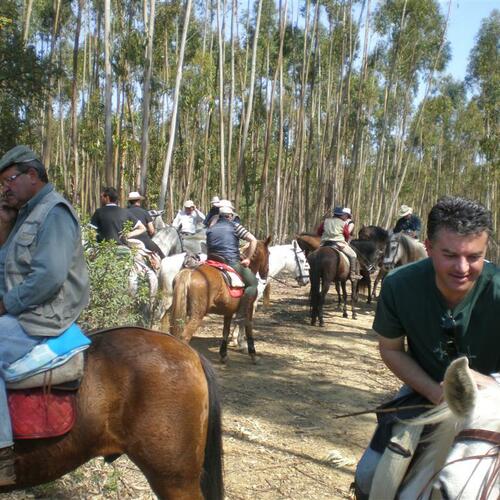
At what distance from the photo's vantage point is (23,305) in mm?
2725

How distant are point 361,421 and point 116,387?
4070 millimetres

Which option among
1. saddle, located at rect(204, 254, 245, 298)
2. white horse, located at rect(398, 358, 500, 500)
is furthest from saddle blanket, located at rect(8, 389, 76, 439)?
saddle, located at rect(204, 254, 245, 298)

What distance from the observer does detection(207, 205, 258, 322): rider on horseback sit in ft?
27.9

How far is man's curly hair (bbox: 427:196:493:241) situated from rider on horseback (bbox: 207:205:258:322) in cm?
632

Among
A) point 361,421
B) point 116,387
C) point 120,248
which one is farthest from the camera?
point 120,248

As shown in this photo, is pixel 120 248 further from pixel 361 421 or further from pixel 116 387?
pixel 116 387

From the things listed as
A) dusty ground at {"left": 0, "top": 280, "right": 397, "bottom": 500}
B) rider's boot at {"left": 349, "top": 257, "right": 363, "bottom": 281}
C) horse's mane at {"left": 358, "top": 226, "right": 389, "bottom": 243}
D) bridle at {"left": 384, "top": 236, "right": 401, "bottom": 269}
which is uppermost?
horse's mane at {"left": 358, "top": 226, "right": 389, "bottom": 243}

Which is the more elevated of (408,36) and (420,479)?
(408,36)

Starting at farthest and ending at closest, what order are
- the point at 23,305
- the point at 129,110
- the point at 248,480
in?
the point at 129,110, the point at 248,480, the point at 23,305

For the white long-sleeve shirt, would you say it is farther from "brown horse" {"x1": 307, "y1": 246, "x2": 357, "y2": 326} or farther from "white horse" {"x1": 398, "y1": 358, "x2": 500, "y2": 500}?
"white horse" {"x1": 398, "y1": 358, "x2": 500, "y2": 500}

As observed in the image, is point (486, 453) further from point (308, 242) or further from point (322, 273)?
point (308, 242)

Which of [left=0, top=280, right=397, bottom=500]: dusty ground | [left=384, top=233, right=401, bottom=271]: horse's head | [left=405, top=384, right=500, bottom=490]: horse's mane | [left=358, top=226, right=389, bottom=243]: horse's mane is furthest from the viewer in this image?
[left=358, top=226, right=389, bottom=243]: horse's mane

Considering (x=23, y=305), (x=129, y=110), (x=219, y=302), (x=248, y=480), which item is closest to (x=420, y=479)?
(x=23, y=305)

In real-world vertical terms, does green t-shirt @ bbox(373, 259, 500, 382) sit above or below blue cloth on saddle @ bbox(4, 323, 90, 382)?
above
